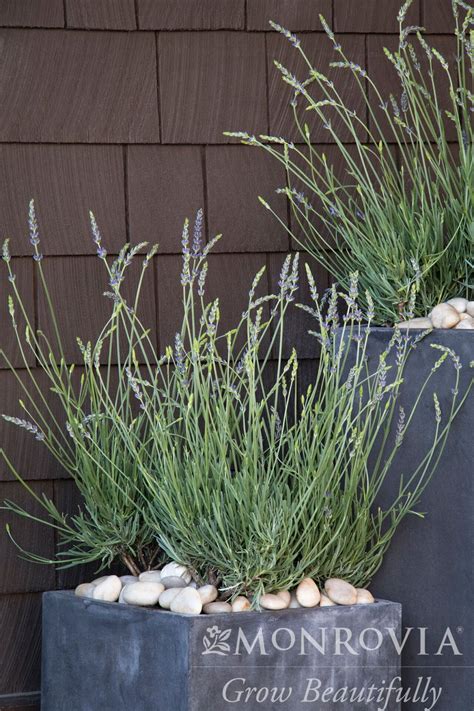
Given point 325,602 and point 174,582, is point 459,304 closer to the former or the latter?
point 325,602

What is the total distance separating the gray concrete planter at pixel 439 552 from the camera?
2307 mm

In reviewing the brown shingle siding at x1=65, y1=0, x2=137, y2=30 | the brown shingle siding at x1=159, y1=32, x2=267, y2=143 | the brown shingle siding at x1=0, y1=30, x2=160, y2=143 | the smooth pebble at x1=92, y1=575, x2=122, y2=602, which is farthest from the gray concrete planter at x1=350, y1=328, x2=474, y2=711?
the brown shingle siding at x1=65, y1=0, x2=137, y2=30

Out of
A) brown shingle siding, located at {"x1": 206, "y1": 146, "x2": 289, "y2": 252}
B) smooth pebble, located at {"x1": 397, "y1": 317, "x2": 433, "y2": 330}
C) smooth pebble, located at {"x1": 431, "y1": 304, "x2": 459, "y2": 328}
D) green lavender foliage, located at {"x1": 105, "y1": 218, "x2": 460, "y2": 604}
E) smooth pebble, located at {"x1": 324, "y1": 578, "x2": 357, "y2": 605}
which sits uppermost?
brown shingle siding, located at {"x1": 206, "y1": 146, "x2": 289, "y2": 252}

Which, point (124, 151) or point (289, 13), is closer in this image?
point (124, 151)

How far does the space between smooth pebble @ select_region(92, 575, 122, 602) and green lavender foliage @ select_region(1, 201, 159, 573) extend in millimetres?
101

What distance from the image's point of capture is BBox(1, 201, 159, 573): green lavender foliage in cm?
240

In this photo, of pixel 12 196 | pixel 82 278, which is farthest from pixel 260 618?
pixel 12 196

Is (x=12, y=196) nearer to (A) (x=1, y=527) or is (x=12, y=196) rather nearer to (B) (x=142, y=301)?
(B) (x=142, y=301)

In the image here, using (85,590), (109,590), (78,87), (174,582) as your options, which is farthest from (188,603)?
(78,87)

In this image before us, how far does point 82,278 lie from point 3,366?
11.9 inches

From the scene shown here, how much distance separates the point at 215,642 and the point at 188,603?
100 millimetres

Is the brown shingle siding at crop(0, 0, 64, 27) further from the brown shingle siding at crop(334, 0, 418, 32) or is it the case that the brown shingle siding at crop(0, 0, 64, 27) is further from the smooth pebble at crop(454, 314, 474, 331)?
the smooth pebble at crop(454, 314, 474, 331)

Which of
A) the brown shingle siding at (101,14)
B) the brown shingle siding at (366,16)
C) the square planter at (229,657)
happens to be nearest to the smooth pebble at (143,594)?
the square planter at (229,657)

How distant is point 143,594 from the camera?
2.23 m
